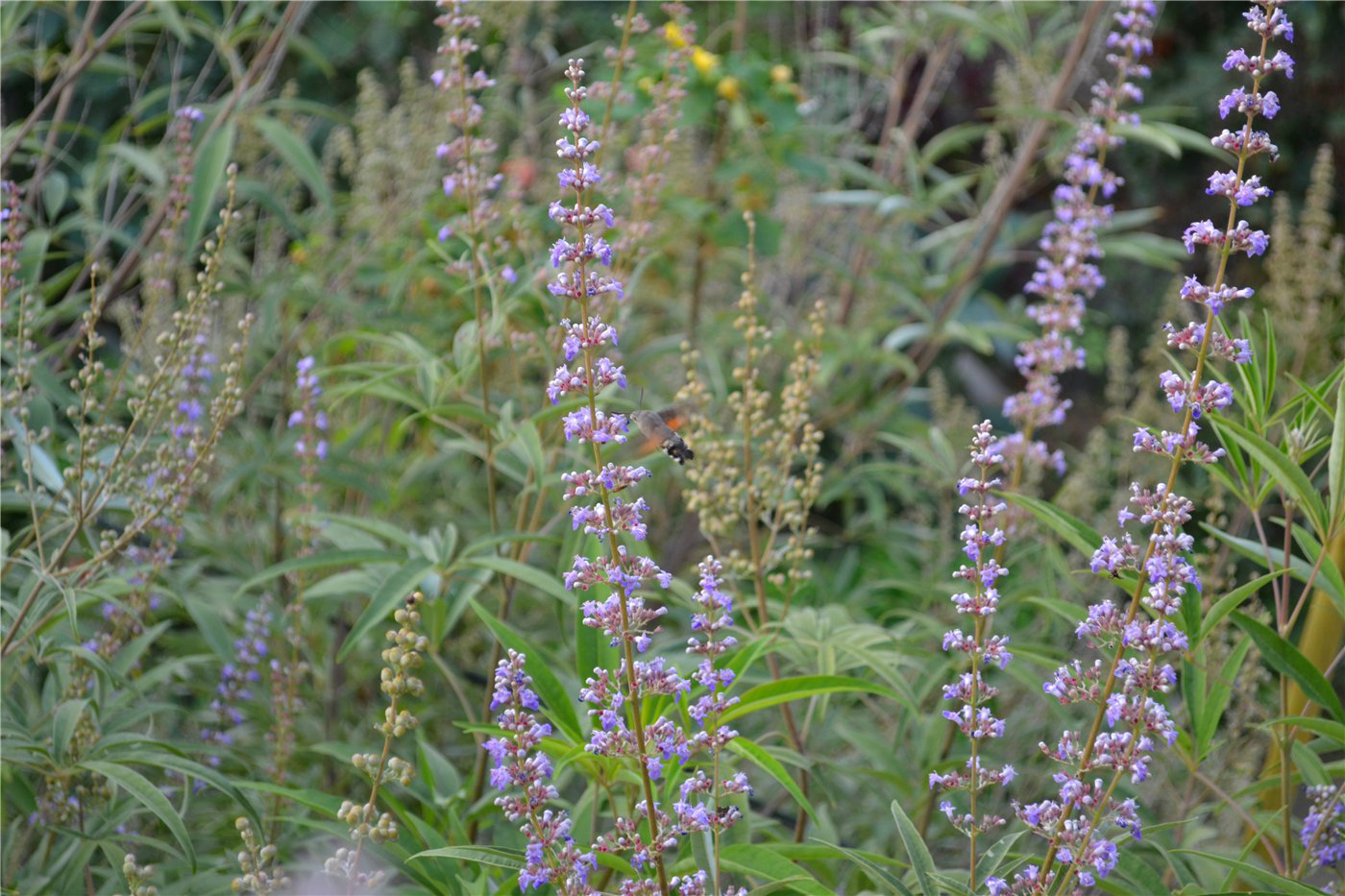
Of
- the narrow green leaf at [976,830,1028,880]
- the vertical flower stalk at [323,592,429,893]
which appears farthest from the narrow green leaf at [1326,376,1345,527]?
the vertical flower stalk at [323,592,429,893]

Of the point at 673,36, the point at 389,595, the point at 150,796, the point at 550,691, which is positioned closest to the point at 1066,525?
the point at 550,691

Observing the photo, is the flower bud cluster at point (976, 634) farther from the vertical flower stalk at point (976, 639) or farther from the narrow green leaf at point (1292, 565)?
the narrow green leaf at point (1292, 565)

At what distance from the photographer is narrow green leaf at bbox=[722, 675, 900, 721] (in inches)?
66.5

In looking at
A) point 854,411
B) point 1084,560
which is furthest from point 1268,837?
point 854,411

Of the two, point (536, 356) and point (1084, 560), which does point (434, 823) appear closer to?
point (536, 356)

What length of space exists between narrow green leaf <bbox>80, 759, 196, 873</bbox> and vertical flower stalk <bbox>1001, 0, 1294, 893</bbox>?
44.9 inches

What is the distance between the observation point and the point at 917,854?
150 centimetres

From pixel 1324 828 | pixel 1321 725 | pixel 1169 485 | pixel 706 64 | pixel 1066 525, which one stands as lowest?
pixel 1324 828

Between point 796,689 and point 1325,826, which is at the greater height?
point 796,689

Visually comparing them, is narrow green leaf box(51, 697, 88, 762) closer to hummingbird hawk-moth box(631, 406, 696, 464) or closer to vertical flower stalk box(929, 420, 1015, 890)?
hummingbird hawk-moth box(631, 406, 696, 464)

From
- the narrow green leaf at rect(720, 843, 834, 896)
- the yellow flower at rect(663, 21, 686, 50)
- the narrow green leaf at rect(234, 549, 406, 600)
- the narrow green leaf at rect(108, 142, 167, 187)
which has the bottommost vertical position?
the narrow green leaf at rect(720, 843, 834, 896)

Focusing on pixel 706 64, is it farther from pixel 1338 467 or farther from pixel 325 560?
pixel 1338 467

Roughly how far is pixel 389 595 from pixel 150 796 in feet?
1.64

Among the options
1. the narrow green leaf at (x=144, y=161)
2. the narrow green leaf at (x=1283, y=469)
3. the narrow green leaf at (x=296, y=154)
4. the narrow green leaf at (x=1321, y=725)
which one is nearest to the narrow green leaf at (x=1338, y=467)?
the narrow green leaf at (x=1283, y=469)
